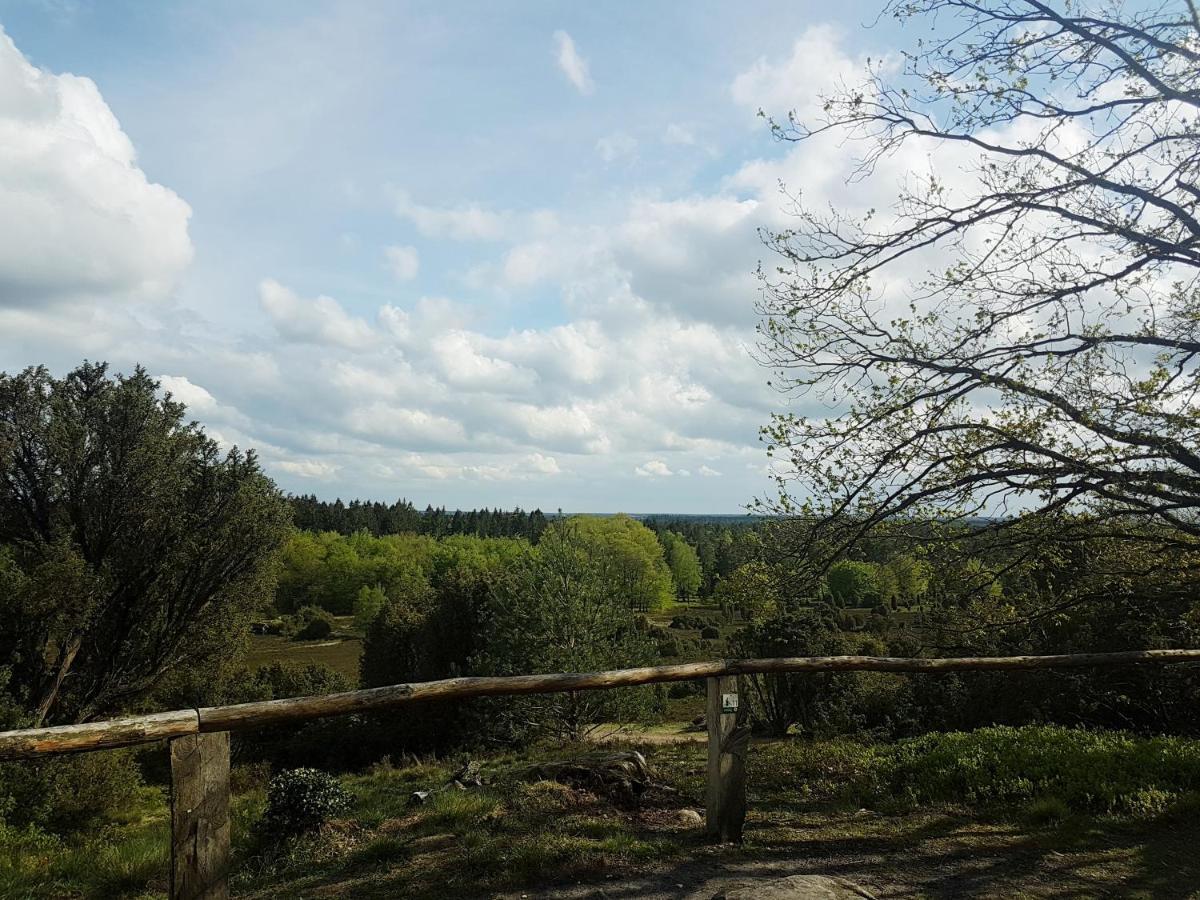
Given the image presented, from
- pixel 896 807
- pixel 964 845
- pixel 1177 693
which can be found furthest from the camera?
pixel 1177 693

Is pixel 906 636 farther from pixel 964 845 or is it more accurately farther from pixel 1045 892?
pixel 1045 892

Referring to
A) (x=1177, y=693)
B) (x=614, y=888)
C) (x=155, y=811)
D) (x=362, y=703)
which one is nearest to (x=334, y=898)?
(x=362, y=703)

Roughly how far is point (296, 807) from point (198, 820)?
3.05 metres

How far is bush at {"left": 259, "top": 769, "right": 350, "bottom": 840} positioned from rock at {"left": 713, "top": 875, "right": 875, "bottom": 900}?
151 inches

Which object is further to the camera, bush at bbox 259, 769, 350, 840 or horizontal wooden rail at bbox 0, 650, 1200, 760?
bush at bbox 259, 769, 350, 840

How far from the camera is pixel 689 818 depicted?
6.03 meters

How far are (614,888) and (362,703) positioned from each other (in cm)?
195

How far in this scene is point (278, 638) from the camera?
69.1 meters

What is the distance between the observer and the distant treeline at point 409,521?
142750mm

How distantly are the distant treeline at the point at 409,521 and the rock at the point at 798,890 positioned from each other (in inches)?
4967

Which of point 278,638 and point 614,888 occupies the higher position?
point 614,888

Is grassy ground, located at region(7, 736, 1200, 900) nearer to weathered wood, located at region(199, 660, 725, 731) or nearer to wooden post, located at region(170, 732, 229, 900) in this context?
weathered wood, located at region(199, 660, 725, 731)

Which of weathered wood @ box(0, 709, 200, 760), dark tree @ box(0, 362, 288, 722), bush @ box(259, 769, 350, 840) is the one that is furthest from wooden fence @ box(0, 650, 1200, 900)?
dark tree @ box(0, 362, 288, 722)

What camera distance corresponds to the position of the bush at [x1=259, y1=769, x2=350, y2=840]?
6293mm
